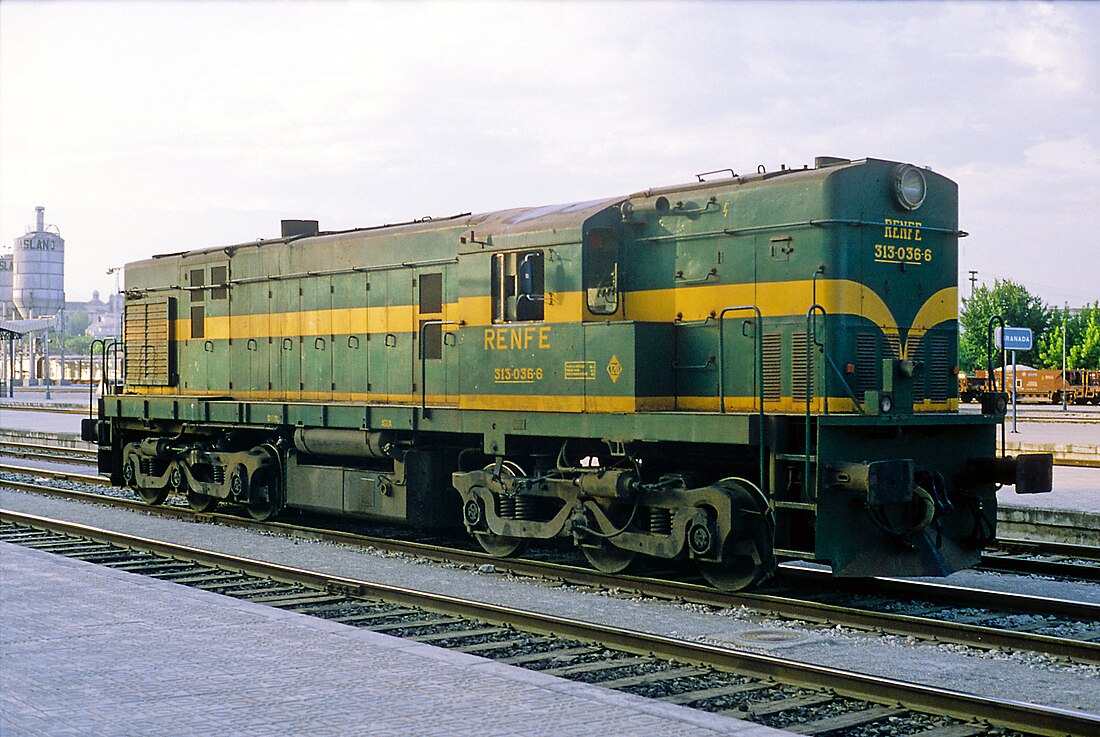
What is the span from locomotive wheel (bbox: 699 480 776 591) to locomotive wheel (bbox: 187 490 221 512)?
879 cm

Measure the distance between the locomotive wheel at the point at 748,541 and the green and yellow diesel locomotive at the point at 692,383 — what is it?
0.02 meters

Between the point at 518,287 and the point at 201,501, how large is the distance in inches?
286

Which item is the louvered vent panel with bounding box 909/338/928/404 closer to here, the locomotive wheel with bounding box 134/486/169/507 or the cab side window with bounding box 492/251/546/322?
the cab side window with bounding box 492/251/546/322

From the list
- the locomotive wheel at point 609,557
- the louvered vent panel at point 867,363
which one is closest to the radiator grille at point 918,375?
the louvered vent panel at point 867,363

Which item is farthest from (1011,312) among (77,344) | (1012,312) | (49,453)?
(77,344)

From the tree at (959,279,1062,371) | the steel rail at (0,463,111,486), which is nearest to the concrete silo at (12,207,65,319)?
the tree at (959,279,1062,371)

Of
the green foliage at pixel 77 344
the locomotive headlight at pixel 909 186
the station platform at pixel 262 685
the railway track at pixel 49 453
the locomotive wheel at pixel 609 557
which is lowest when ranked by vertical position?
the station platform at pixel 262 685

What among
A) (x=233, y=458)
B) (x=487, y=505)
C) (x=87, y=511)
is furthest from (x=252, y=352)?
(x=487, y=505)

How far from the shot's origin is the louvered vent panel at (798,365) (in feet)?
32.3

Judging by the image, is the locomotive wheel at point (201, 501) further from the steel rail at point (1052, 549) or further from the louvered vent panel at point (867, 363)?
the steel rail at point (1052, 549)

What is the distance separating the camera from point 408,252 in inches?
533

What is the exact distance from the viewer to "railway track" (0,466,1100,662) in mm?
8172

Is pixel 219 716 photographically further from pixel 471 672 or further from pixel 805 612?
pixel 805 612

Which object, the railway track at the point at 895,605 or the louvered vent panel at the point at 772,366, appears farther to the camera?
the louvered vent panel at the point at 772,366
